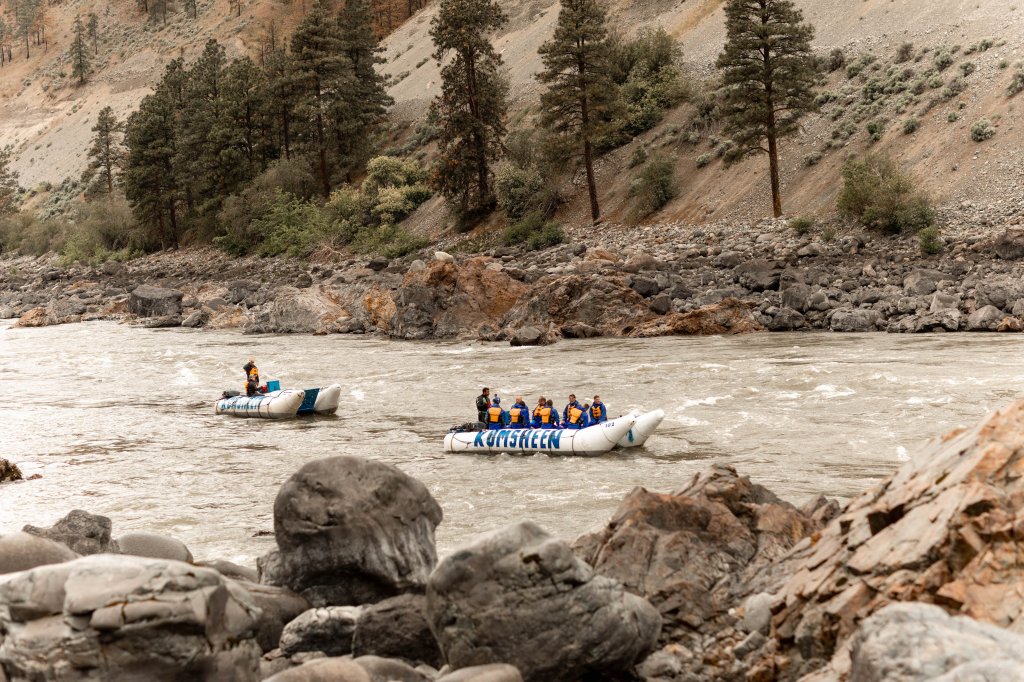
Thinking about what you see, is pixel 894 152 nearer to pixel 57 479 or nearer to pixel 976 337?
pixel 976 337

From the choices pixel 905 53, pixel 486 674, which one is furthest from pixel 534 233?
pixel 486 674

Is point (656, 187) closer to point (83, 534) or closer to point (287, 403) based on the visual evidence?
point (287, 403)

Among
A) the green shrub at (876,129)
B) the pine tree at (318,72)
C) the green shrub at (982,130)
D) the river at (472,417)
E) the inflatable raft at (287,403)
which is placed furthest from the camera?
the pine tree at (318,72)

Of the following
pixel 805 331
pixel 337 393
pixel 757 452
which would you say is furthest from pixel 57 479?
pixel 805 331

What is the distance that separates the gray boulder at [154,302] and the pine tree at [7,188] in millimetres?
58321

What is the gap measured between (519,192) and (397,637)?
43706mm

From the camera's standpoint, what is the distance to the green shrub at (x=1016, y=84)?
1553 inches

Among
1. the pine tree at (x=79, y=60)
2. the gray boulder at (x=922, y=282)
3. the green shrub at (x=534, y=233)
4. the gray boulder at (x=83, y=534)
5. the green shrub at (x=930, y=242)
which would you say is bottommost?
the gray boulder at (x=83, y=534)

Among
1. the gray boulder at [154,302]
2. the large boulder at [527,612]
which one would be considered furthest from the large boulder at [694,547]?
the gray boulder at [154,302]

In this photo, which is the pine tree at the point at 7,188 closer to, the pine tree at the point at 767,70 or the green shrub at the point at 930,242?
the pine tree at the point at 767,70

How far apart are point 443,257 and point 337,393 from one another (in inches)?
574

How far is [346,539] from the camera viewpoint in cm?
979

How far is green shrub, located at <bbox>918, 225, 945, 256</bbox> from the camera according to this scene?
1287 inches

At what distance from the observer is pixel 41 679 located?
693 centimetres
